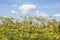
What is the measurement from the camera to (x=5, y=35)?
17.9ft

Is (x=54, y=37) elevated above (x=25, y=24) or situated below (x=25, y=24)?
below

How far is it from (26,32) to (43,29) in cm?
55

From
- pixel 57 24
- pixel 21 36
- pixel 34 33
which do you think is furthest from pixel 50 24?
pixel 21 36

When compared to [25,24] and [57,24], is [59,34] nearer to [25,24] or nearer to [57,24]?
[57,24]

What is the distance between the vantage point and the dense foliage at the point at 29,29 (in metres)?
5.36

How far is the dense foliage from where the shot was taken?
17.6ft

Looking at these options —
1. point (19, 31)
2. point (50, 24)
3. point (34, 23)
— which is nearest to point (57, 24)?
point (50, 24)

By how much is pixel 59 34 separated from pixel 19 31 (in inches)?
47.5

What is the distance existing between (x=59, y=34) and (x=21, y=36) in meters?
1.16

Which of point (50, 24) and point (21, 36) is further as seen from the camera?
point (50, 24)

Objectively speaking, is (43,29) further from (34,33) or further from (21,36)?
(21,36)

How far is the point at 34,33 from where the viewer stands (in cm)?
545

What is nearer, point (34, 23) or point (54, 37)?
point (54, 37)

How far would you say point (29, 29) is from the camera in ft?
18.6
